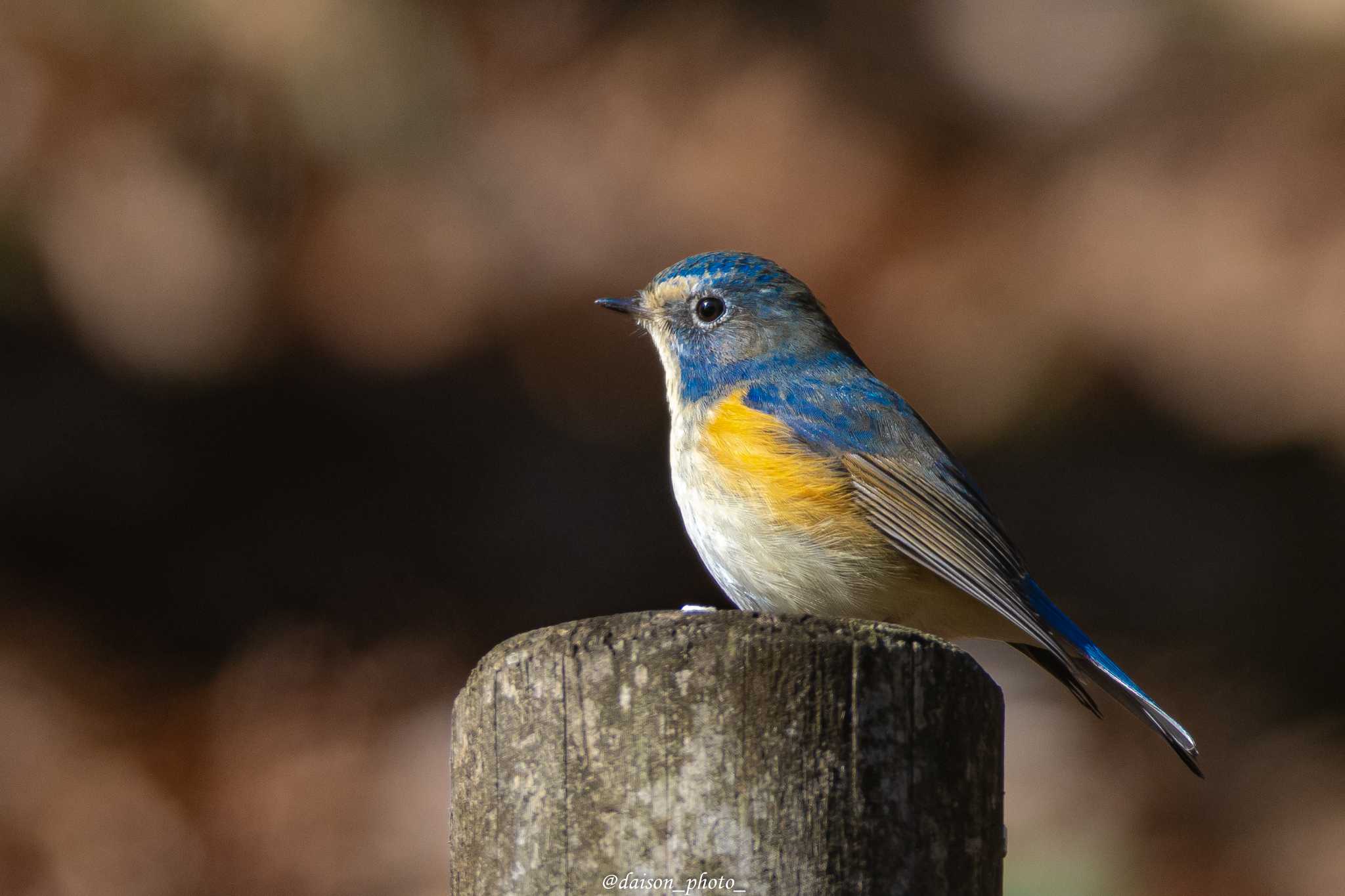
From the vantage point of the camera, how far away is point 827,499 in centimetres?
375

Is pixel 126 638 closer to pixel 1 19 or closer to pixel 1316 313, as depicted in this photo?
pixel 1 19

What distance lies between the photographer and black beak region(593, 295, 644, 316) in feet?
15.8

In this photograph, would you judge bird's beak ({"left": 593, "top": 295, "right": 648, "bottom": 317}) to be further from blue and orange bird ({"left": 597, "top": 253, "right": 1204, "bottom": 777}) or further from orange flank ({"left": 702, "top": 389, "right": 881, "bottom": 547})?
orange flank ({"left": 702, "top": 389, "right": 881, "bottom": 547})

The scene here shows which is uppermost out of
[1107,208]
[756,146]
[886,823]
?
[756,146]

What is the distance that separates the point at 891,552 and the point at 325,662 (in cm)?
261

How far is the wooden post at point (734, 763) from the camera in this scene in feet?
6.04

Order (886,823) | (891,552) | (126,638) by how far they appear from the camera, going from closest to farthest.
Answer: (886,823)
(891,552)
(126,638)

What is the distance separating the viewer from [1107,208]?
6.16 metres

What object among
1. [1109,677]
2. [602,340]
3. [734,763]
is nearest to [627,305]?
[602,340]

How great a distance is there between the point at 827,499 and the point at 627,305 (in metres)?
1.33

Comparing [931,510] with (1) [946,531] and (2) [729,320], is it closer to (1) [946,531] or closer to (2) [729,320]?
(1) [946,531]

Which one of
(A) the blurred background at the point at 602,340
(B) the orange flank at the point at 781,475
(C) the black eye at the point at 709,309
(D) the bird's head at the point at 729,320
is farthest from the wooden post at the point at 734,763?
(A) the blurred background at the point at 602,340

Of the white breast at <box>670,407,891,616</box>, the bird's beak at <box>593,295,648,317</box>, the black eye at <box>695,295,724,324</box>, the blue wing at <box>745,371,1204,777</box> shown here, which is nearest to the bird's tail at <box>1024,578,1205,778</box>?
the blue wing at <box>745,371,1204,777</box>

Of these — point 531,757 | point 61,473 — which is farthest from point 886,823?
point 61,473
